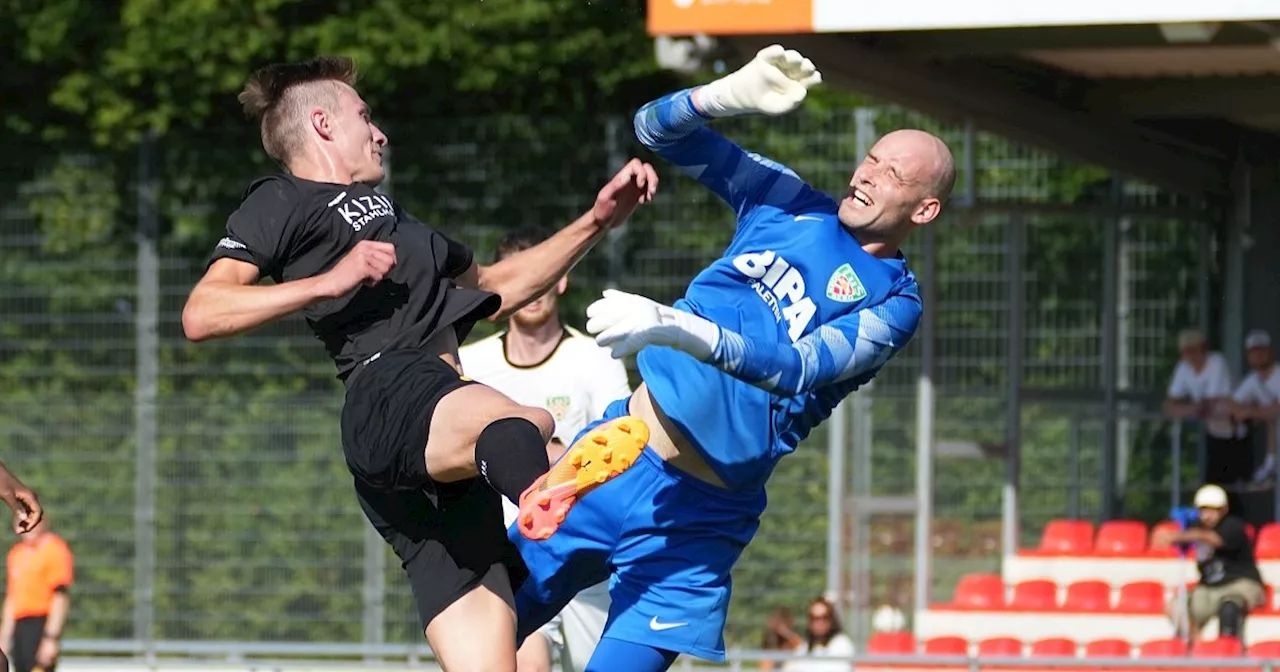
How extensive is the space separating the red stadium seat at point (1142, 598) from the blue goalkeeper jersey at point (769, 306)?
8.45m

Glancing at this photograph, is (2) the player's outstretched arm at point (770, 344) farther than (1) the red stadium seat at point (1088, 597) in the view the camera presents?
No

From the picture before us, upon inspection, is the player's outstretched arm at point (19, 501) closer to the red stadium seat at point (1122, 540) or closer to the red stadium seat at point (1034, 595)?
the red stadium seat at point (1034, 595)

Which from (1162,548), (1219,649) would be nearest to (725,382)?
(1219,649)

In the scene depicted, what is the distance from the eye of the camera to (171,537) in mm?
17906

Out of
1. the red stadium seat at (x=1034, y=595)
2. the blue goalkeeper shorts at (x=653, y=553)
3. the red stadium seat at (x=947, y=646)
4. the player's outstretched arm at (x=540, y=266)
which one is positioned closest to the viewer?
the blue goalkeeper shorts at (x=653, y=553)

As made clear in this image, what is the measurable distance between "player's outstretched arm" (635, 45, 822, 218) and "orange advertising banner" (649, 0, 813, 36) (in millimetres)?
5449

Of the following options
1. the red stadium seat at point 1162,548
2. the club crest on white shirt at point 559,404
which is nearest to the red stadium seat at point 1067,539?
the red stadium seat at point 1162,548

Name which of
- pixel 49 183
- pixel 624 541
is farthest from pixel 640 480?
pixel 49 183

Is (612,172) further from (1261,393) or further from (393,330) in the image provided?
(393,330)

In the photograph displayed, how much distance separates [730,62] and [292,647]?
3.92 meters

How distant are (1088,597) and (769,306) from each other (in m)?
8.89

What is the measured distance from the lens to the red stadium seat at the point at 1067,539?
49.5ft

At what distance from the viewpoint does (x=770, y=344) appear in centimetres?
542

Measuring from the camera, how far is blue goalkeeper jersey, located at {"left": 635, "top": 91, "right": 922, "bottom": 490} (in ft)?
19.0
